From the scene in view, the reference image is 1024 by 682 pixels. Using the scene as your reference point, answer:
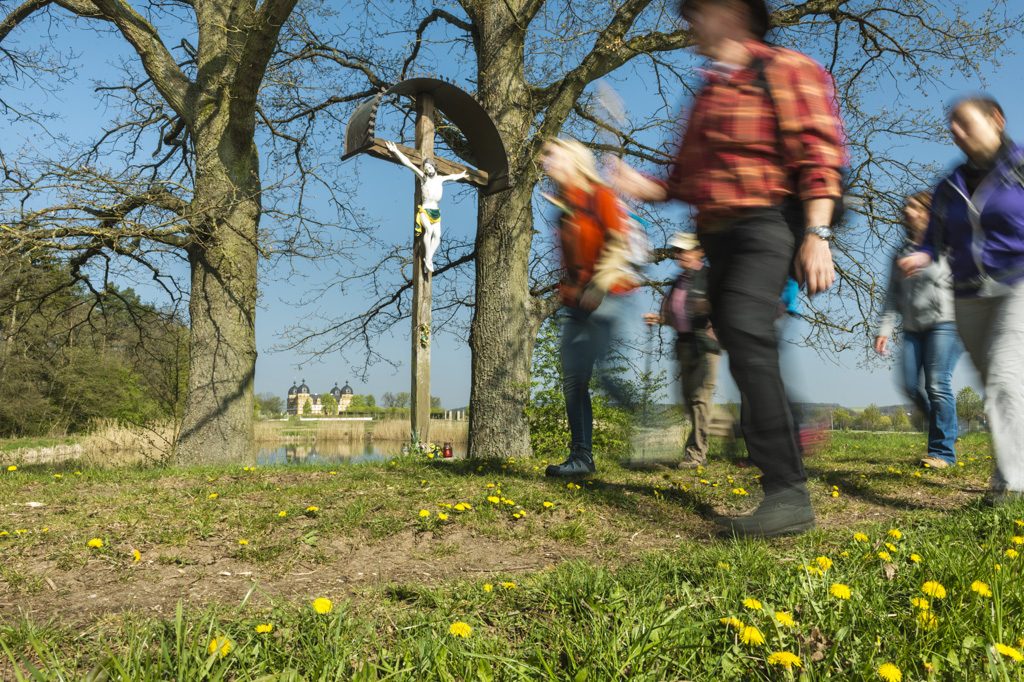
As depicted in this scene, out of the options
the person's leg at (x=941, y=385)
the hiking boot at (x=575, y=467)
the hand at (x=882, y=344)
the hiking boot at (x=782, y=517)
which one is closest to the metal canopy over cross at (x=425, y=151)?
the hiking boot at (x=575, y=467)

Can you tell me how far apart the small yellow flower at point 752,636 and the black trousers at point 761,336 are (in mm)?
1102

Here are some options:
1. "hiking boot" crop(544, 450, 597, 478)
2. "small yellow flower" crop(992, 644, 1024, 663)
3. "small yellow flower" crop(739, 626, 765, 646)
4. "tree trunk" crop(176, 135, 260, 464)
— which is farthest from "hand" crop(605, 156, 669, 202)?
"tree trunk" crop(176, 135, 260, 464)

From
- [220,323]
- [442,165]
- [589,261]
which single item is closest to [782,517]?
[589,261]

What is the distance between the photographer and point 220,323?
8.48 meters

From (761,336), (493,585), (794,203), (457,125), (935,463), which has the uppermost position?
(457,125)

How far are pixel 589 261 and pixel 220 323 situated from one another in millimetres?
5979

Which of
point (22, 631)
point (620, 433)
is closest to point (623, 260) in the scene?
point (22, 631)

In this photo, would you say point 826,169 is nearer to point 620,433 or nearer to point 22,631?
point 22,631

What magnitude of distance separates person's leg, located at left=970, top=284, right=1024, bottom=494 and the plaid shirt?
4.86 ft

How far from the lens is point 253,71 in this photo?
327 inches

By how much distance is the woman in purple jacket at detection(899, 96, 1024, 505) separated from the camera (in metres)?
3.49

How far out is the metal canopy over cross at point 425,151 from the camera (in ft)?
26.2

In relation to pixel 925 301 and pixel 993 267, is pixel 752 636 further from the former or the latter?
pixel 925 301

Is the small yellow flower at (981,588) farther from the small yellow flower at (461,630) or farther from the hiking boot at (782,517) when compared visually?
the small yellow flower at (461,630)
